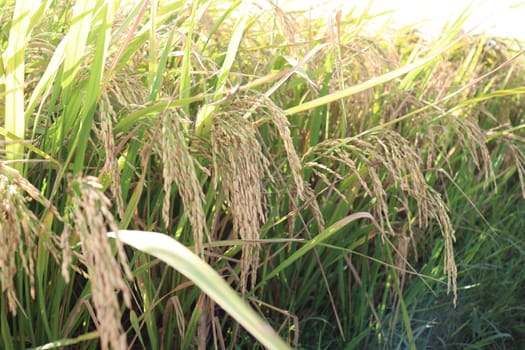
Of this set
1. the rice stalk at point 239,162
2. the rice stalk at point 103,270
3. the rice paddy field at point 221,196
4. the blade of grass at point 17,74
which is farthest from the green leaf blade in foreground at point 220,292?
the blade of grass at point 17,74

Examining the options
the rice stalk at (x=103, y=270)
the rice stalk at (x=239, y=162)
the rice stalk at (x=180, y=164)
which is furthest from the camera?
the rice stalk at (x=239, y=162)

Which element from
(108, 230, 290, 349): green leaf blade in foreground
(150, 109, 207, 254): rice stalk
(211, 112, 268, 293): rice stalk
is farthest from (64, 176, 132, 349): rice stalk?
(211, 112, 268, 293): rice stalk

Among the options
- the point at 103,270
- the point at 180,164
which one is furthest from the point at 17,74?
the point at 103,270

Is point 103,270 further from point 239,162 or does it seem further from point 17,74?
point 17,74

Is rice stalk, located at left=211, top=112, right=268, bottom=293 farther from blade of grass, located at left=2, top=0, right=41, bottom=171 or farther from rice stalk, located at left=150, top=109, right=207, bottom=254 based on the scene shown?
blade of grass, located at left=2, top=0, right=41, bottom=171

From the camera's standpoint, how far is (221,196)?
1464 mm

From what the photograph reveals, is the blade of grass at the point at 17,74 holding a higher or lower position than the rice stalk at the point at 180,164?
higher

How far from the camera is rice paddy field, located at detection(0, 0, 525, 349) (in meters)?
1.08

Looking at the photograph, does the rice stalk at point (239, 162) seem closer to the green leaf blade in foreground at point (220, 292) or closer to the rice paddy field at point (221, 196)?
the rice paddy field at point (221, 196)

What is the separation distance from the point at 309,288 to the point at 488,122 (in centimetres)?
140

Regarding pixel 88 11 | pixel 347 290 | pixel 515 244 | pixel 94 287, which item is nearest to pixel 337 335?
pixel 347 290

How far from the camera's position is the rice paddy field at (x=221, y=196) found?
1.08 m

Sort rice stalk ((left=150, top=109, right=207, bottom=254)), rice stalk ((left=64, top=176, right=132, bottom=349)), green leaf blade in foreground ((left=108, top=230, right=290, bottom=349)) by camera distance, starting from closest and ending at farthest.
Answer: rice stalk ((left=64, top=176, right=132, bottom=349)) < green leaf blade in foreground ((left=108, top=230, right=290, bottom=349)) < rice stalk ((left=150, top=109, right=207, bottom=254))

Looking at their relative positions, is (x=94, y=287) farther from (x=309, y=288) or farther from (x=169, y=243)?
(x=309, y=288)
